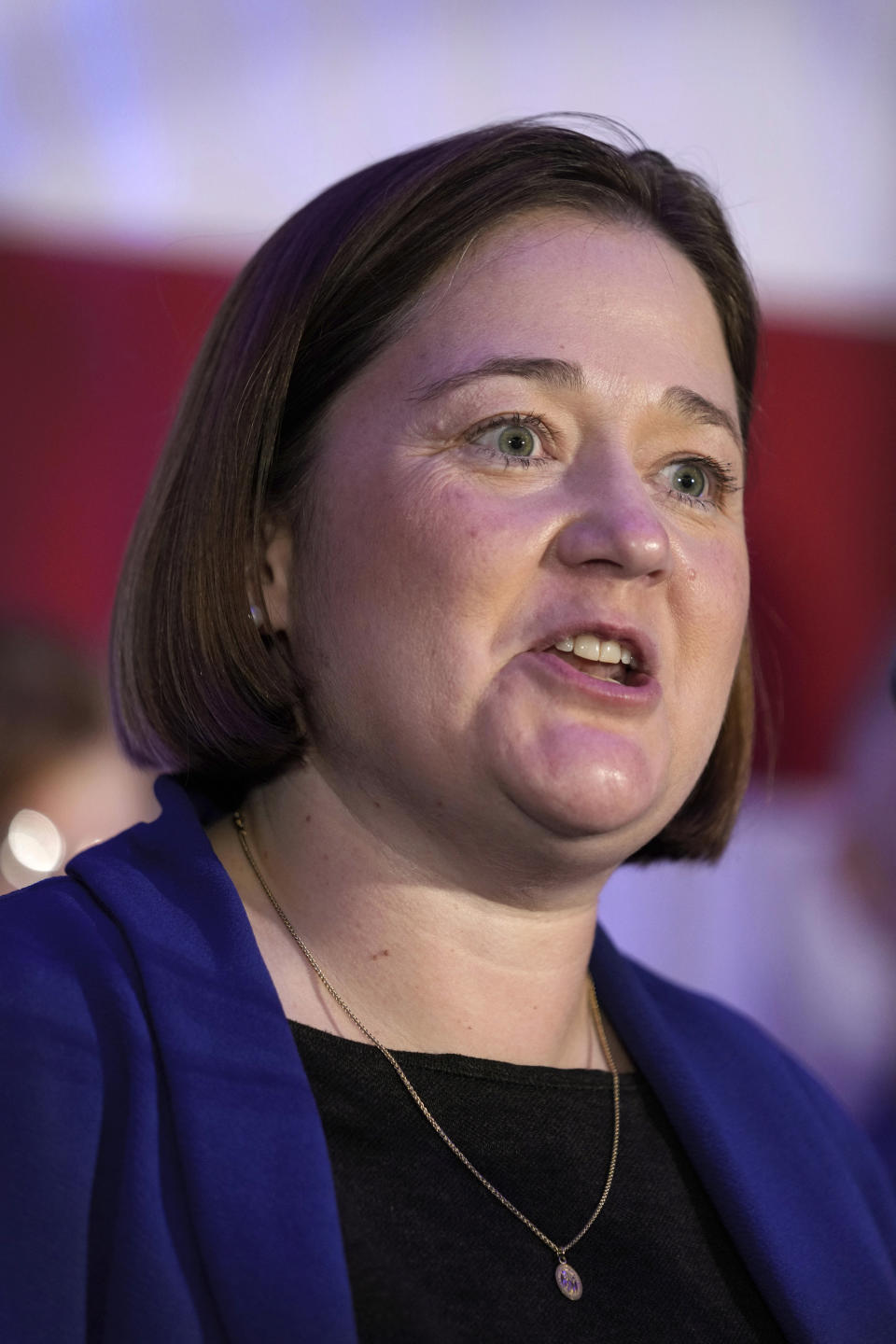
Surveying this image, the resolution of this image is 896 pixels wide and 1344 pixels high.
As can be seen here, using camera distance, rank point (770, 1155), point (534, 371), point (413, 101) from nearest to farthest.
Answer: point (534, 371) → point (770, 1155) → point (413, 101)

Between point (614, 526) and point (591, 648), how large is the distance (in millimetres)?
134

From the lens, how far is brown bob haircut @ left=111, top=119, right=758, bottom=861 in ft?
5.14

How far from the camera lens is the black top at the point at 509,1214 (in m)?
1.28

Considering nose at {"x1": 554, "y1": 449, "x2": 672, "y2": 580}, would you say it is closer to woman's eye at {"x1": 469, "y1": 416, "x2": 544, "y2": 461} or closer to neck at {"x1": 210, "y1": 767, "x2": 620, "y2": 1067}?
woman's eye at {"x1": 469, "y1": 416, "x2": 544, "y2": 461}

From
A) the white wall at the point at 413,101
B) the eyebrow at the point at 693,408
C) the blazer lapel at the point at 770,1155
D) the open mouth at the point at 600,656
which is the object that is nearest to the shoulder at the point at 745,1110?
the blazer lapel at the point at 770,1155

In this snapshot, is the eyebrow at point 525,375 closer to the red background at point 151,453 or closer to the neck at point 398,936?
the neck at point 398,936

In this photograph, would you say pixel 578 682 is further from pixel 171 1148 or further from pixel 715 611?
pixel 171 1148

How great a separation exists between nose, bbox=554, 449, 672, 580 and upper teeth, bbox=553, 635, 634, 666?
0.08m

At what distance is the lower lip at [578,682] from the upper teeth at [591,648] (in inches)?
0.6

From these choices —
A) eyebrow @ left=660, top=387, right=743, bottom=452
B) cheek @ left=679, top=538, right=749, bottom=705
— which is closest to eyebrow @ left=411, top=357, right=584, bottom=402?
eyebrow @ left=660, top=387, right=743, bottom=452

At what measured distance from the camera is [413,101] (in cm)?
358

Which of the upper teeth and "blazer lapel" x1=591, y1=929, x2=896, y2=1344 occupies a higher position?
the upper teeth

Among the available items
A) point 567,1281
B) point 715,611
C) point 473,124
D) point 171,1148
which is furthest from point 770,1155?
point 473,124

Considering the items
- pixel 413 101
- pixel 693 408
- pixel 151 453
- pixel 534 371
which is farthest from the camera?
pixel 413 101
